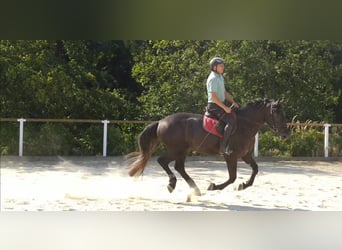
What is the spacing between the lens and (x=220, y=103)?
5.50 meters

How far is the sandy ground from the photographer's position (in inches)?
217

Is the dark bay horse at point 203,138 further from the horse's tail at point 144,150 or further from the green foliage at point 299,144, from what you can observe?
the green foliage at point 299,144

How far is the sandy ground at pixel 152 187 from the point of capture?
18.1ft

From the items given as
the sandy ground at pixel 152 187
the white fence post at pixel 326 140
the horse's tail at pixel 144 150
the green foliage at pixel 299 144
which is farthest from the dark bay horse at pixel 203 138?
the white fence post at pixel 326 140

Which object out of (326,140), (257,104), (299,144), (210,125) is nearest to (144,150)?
(210,125)

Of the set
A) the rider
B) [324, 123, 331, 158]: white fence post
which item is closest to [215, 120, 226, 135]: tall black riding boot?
the rider

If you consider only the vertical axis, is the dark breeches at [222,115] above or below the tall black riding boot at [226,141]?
above

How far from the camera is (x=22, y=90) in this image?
1101cm

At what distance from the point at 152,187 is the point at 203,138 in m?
1.44

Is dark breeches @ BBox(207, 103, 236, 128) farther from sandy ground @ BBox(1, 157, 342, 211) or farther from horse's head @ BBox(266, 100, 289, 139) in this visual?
sandy ground @ BBox(1, 157, 342, 211)

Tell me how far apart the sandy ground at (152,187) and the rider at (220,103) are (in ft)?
2.49

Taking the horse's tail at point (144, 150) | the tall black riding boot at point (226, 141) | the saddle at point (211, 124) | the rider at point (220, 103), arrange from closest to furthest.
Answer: the rider at point (220, 103) → the tall black riding boot at point (226, 141) → the saddle at point (211, 124) → the horse's tail at point (144, 150)

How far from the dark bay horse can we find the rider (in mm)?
91

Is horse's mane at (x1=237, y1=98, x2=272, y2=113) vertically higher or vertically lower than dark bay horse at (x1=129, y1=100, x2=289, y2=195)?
higher
